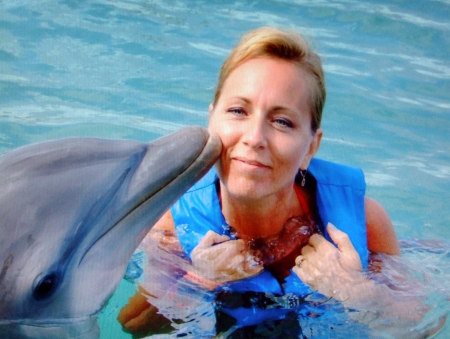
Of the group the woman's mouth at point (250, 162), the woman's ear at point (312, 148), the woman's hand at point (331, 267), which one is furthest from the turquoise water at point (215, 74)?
the woman's mouth at point (250, 162)

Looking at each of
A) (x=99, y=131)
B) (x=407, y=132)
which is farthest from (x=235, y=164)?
(x=407, y=132)

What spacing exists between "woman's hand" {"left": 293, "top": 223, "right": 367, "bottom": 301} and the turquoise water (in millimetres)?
1633

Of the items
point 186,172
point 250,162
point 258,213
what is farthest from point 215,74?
point 186,172

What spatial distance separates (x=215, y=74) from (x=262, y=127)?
6918 millimetres

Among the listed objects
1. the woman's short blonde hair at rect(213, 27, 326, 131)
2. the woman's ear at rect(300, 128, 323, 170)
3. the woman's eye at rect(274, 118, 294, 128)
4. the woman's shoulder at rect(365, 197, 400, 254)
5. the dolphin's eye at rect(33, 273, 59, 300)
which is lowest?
the woman's shoulder at rect(365, 197, 400, 254)

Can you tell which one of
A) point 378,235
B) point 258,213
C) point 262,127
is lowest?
Result: point 378,235

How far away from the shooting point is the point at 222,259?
5.12m

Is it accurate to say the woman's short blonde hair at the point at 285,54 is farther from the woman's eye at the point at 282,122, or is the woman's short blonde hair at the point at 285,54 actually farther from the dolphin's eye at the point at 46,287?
the dolphin's eye at the point at 46,287

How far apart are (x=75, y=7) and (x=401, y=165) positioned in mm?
7150

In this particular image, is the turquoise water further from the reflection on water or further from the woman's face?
the woman's face

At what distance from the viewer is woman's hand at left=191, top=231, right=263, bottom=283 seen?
5.12 m

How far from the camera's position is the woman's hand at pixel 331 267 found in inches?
201

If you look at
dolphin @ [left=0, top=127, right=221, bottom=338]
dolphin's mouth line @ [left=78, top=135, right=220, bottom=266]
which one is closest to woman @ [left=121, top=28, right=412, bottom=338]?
dolphin's mouth line @ [left=78, top=135, right=220, bottom=266]

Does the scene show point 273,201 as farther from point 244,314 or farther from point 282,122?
point 244,314
